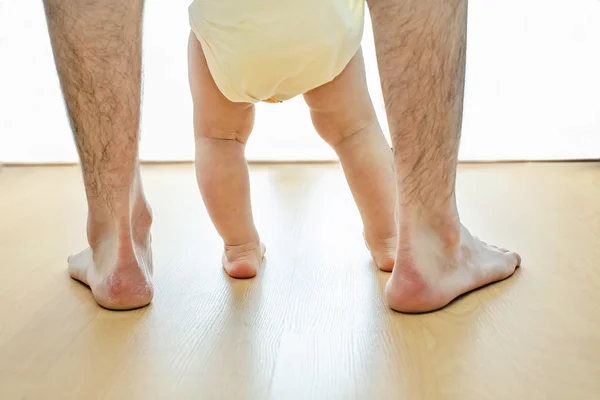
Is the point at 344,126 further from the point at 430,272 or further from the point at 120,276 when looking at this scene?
the point at 120,276

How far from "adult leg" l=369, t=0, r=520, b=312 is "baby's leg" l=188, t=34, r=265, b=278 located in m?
0.34

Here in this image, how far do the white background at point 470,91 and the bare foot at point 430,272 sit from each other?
1.23 meters

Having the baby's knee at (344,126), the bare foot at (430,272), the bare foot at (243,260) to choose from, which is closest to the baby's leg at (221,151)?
the bare foot at (243,260)

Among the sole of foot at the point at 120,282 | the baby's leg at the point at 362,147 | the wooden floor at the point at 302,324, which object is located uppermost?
the baby's leg at the point at 362,147

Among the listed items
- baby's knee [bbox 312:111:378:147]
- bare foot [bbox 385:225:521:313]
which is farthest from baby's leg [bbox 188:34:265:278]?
bare foot [bbox 385:225:521:313]

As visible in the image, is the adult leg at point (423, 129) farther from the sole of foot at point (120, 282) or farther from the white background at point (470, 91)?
the white background at point (470, 91)

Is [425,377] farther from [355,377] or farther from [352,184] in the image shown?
[352,184]

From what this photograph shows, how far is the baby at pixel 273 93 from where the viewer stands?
4.03 feet

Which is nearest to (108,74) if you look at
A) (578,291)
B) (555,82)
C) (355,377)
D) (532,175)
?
(355,377)

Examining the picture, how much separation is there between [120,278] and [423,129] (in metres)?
0.51

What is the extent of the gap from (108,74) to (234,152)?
281 mm

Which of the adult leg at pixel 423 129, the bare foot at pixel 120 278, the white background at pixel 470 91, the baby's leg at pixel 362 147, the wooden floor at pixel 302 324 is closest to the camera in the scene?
the wooden floor at pixel 302 324

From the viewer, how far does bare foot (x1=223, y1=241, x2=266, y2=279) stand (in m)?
1.34

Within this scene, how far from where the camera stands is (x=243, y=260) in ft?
4.47
